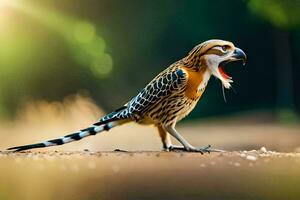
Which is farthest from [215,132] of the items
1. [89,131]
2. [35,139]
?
[89,131]

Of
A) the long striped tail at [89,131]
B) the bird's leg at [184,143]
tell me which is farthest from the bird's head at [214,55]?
the long striped tail at [89,131]

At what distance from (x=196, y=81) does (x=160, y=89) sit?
4.4 inches

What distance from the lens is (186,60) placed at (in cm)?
247

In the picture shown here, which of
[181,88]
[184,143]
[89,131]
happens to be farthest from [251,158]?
[89,131]

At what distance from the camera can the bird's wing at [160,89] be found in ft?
7.84

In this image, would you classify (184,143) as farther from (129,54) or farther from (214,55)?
(129,54)

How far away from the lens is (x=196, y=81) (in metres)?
2.41
